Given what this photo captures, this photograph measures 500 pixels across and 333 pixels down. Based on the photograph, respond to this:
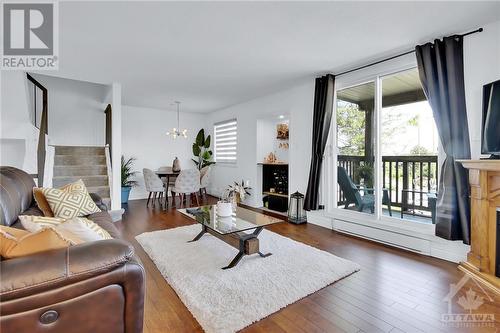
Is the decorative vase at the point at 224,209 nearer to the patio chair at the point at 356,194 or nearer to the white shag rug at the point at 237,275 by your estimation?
the white shag rug at the point at 237,275

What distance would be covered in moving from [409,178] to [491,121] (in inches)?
47.8

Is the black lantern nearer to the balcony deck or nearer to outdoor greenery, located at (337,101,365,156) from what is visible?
outdoor greenery, located at (337,101,365,156)

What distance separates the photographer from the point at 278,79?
4.23 m

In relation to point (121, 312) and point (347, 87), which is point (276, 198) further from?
point (121, 312)

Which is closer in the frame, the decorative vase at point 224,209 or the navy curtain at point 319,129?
the decorative vase at point 224,209

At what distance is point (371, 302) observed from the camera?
76.8 inches

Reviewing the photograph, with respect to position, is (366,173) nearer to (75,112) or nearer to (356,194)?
(356,194)

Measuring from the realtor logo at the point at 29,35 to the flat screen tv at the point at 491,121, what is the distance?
4.13 m

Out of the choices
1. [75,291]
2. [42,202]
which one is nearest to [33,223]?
[75,291]

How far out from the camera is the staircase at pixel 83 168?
495 centimetres

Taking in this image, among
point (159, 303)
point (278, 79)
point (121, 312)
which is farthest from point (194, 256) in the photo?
point (278, 79)

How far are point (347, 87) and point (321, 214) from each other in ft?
7.02

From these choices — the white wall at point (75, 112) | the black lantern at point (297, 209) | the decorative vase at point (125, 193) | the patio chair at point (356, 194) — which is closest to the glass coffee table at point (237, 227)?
the black lantern at point (297, 209)

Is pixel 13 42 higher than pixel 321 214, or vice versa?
pixel 13 42
